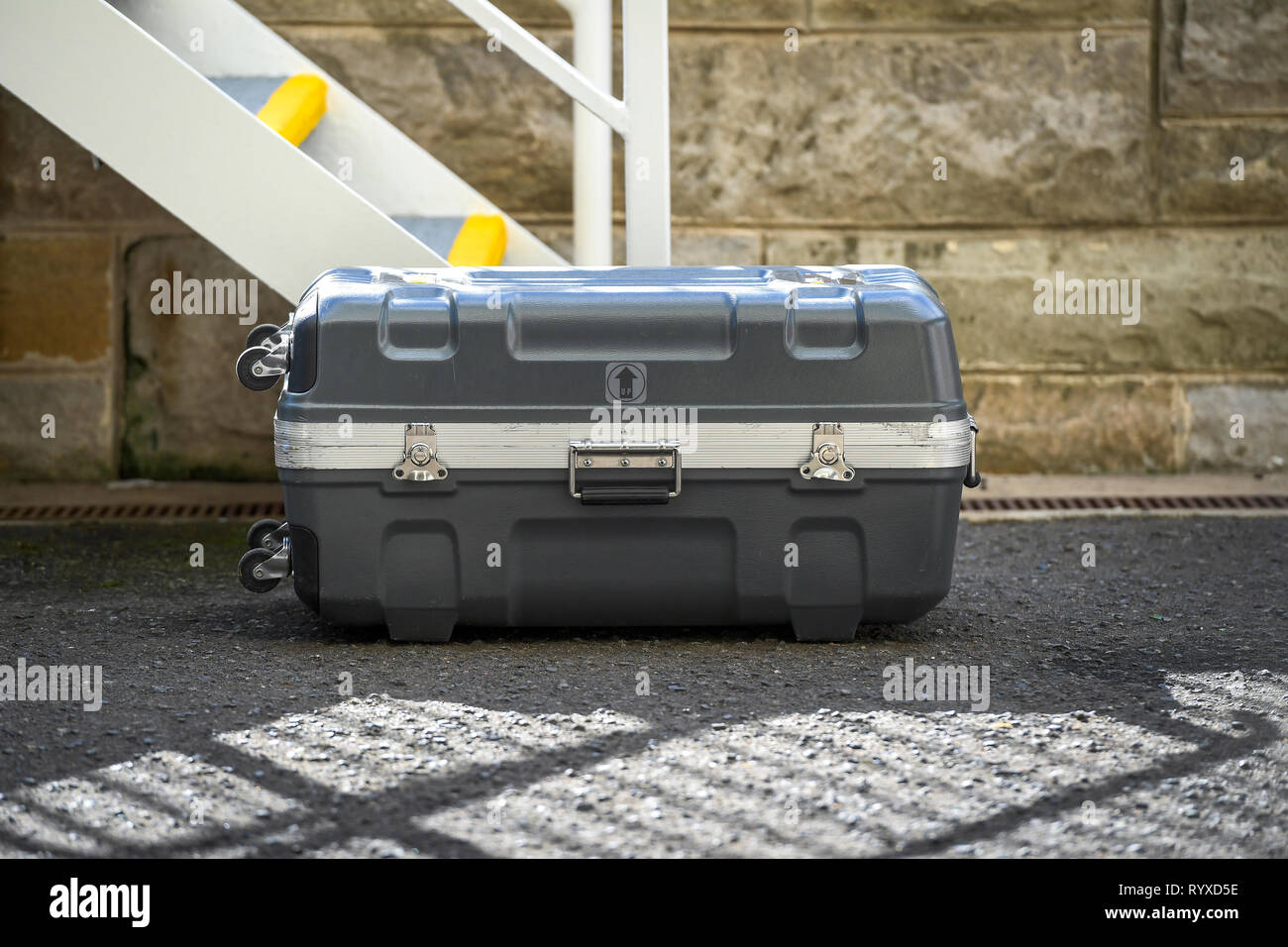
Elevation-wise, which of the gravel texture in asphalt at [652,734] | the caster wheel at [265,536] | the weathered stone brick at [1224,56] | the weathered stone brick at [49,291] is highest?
the weathered stone brick at [1224,56]

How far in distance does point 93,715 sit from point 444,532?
73cm

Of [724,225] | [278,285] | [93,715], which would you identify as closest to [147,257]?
[278,285]

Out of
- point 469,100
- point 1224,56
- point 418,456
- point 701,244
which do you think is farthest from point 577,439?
point 1224,56

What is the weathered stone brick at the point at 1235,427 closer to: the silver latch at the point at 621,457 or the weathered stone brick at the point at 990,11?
the weathered stone brick at the point at 990,11

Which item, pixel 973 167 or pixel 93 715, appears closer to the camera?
pixel 93 715

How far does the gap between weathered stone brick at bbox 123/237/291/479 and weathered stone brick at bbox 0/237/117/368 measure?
0.10 m

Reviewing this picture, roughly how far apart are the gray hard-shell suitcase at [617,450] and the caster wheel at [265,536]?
0.24m

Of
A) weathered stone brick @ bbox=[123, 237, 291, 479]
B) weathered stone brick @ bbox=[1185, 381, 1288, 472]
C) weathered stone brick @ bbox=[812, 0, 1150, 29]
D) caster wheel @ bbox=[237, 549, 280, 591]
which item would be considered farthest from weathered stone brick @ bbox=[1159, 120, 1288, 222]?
caster wheel @ bbox=[237, 549, 280, 591]

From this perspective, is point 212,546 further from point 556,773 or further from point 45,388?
point 556,773

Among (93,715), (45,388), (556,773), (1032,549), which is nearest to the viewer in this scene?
(556,773)

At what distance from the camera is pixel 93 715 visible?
2279 millimetres

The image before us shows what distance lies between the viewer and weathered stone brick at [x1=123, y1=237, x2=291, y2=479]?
4504 mm

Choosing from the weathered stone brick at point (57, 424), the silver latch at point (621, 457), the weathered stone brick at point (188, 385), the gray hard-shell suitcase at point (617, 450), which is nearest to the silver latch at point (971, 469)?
the gray hard-shell suitcase at point (617, 450)

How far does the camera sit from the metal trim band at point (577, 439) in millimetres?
2670
